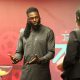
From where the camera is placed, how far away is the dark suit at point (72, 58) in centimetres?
297

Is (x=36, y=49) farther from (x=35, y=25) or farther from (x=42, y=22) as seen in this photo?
(x=42, y=22)

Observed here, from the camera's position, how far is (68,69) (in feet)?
10.1

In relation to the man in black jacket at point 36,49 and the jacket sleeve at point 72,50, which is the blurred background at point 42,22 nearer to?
the man in black jacket at point 36,49

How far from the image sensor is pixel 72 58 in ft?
9.74

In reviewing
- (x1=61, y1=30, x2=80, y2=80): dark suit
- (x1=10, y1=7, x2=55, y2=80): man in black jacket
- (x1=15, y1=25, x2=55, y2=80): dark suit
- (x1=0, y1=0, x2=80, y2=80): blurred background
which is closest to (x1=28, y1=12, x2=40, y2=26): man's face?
(x1=10, y1=7, x2=55, y2=80): man in black jacket

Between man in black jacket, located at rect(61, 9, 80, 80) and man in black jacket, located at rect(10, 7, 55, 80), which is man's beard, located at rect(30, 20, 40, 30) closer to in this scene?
man in black jacket, located at rect(10, 7, 55, 80)

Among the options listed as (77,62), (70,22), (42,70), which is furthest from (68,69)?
(70,22)

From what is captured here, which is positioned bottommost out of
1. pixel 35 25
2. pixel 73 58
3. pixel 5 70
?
pixel 5 70

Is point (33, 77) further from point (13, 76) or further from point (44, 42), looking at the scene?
point (13, 76)

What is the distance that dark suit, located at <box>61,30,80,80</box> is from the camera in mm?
2967

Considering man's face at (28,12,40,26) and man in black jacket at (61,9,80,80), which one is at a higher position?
man's face at (28,12,40,26)

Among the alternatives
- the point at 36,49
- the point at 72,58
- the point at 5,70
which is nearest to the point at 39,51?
the point at 36,49

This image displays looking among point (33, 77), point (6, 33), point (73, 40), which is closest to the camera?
point (73, 40)

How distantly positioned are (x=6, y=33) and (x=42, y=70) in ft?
7.29
